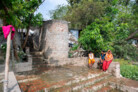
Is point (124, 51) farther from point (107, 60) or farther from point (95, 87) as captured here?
point (95, 87)

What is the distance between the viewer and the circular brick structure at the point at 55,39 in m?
7.21

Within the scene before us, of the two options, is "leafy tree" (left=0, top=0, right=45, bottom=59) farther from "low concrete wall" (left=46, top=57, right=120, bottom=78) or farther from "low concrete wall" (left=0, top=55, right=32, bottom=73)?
"low concrete wall" (left=46, top=57, right=120, bottom=78)

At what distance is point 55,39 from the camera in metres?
7.20

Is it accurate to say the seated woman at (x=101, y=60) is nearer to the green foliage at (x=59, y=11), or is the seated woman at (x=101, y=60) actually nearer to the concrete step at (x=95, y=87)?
the concrete step at (x=95, y=87)


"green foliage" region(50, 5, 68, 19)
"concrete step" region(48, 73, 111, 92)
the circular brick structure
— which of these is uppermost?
"green foliage" region(50, 5, 68, 19)

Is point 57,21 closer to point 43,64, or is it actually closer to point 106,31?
point 43,64

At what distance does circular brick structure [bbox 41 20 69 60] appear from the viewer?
23.7ft

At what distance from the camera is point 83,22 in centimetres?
1011

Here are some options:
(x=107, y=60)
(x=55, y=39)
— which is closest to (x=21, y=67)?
(x=55, y=39)

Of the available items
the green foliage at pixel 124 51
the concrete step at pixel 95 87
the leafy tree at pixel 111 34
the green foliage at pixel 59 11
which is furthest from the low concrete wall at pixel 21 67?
the green foliage at pixel 59 11

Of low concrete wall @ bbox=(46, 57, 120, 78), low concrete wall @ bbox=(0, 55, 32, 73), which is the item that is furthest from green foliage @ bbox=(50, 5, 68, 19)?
low concrete wall @ bbox=(0, 55, 32, 73)

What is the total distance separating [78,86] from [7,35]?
3.30 m

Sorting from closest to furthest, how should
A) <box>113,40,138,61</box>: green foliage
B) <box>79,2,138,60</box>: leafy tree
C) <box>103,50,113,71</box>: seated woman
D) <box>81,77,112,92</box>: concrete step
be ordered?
1. <box>81,77,112,92</box>: concrete step
2. <box>103,50,113,71</box>: seated woman
3. <box>79,2,138,60</box>: leafy tree
4. <box>113,40,138,61</box>: green foliage

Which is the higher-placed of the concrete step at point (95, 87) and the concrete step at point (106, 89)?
the concrete step at point (95, 87)
